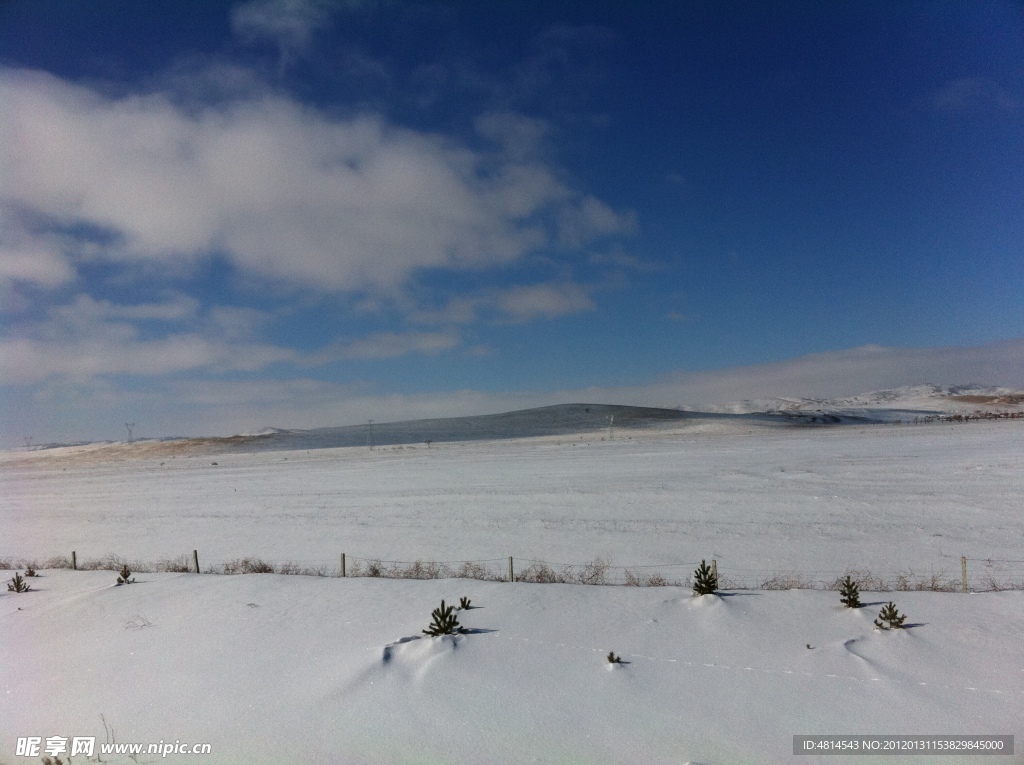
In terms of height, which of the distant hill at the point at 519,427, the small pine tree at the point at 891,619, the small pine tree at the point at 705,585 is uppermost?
the distant hill at the point at 519,427

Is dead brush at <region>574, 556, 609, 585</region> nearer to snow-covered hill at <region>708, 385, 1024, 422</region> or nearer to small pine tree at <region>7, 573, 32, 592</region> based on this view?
small pine tree at <region>7, 573, 32, 592</region>

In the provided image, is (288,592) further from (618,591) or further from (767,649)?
(767,649)

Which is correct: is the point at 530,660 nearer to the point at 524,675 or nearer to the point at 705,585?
the point at 524,675

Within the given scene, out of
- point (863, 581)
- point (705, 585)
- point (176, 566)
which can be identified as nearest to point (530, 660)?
point (705, 585)

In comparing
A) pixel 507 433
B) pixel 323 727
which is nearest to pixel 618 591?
pixel 323 727

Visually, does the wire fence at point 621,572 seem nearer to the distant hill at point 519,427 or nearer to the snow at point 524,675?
the snow at point 524,675

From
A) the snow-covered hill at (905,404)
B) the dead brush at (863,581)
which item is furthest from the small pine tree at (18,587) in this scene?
the snow-covered hill at (905,404)

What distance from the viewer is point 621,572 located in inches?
509

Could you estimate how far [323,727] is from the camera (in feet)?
17.8

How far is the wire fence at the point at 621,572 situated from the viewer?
35.1 feet

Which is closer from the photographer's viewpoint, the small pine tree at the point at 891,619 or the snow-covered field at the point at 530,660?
the snow-covered field at the point at 530,660

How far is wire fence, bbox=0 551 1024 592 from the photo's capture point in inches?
421

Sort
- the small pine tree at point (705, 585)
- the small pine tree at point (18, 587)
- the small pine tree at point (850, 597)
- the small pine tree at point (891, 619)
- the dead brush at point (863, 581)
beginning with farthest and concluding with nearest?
the small pine tree at point (18, 587)
the dead brush at point (863, 581)
the small pine tree at point (705, 585)
the small pine tree at point (850, 597)
the small pine tree at point (891, 619)

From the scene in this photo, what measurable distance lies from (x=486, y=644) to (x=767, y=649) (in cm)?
290
